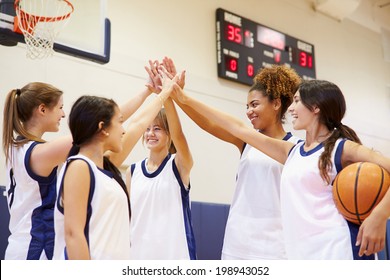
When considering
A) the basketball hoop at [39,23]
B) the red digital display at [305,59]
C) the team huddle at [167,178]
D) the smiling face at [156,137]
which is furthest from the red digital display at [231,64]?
the smiling face at [156,137]

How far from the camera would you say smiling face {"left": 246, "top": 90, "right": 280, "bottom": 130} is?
10.1 feet

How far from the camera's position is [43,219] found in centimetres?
244

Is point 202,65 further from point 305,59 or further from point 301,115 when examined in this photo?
point 301,115

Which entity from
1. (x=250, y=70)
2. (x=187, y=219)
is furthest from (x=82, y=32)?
(x=250, y=70)

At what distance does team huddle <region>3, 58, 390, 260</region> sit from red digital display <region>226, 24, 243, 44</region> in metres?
3.13

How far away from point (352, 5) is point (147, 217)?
6197mm

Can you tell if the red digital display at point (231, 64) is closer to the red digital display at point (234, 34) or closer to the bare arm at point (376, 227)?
the red digital display at point (234, 34)

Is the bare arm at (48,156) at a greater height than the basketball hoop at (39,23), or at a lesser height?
lesser

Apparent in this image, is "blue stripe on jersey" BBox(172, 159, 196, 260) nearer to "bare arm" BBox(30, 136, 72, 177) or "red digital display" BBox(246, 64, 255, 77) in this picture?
"bare arm" BBox(30, 136, 72, 177)

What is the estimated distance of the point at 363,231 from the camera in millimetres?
2137

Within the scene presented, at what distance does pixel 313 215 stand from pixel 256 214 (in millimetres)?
562

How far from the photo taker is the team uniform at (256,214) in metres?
2.80
